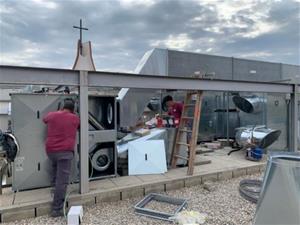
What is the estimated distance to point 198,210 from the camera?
11.1ft

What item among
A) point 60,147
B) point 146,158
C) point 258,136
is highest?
point 60,147

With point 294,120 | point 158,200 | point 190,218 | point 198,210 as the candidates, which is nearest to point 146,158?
point 158,200

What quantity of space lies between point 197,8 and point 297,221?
6.58 m

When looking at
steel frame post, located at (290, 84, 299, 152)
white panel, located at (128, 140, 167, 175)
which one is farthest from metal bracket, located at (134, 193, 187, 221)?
steel frame post, located at (290, 84, 299, 152)

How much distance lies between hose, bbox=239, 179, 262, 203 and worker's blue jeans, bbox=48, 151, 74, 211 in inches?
104

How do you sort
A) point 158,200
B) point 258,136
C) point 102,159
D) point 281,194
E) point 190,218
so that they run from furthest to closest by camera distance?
point 258,136 → point 102,159 → point 158,200 → point 190,218 → point 281,194

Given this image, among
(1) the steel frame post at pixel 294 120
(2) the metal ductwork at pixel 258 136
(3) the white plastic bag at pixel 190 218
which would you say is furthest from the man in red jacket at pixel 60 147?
(1) the steel frame post at pixel 294 120

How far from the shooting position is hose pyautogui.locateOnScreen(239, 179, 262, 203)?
12.0 ft

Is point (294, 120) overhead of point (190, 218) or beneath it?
overhead

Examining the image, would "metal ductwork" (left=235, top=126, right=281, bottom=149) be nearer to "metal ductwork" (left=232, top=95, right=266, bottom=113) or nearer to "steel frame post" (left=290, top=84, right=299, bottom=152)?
"steel frame post" (left=290, top=84, right=299, bottom=152)

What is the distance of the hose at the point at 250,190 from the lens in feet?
12.0

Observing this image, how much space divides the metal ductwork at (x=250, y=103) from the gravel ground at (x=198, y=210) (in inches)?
149

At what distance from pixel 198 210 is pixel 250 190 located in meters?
1.17

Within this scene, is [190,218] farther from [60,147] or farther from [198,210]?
[60,147]
